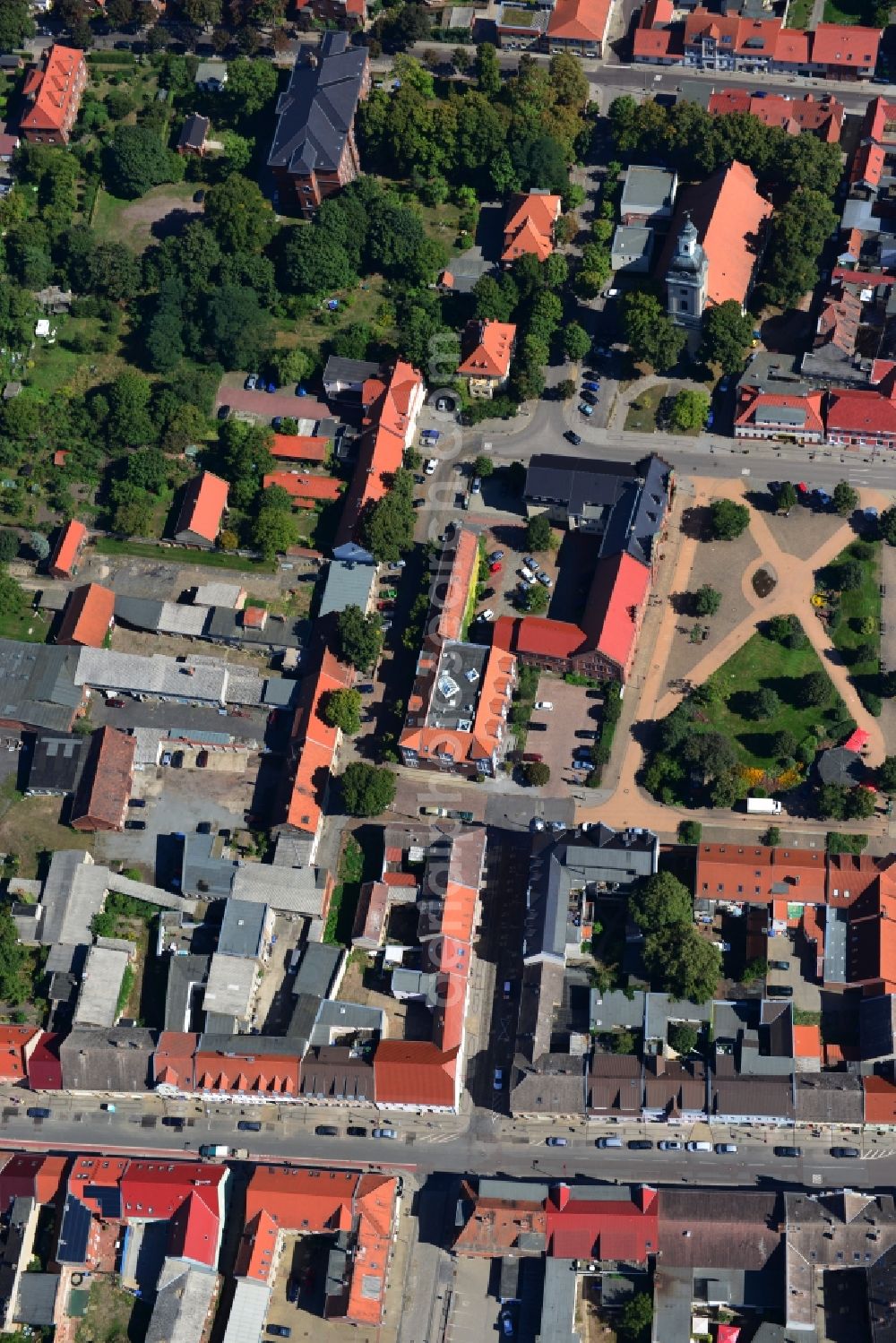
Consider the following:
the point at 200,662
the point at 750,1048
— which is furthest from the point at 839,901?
the point at 200,662

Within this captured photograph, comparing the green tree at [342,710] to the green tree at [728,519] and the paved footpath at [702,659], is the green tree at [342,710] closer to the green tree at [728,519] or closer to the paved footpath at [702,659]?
the paved footpath at [702,659]

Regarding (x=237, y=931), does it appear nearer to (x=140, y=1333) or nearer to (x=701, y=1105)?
(x=140, y=1333)

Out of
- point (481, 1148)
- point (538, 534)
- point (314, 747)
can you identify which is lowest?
point (481, 1148)

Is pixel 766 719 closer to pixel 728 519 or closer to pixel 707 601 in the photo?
pixel 707 601

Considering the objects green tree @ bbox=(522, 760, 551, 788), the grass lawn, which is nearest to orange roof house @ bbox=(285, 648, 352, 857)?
green tree @ bbox=(522, 760, 551, 788)

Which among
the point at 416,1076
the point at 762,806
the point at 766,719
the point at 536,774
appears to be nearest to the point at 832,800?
the point at 762,806

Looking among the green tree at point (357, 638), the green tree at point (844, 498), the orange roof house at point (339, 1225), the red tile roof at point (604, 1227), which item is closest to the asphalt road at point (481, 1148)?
the red tile roof at point (604, 1227)

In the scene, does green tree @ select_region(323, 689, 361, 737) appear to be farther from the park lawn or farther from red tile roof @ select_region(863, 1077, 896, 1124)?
red tile roof @ select_region(863, 1077, 896, 1124)
